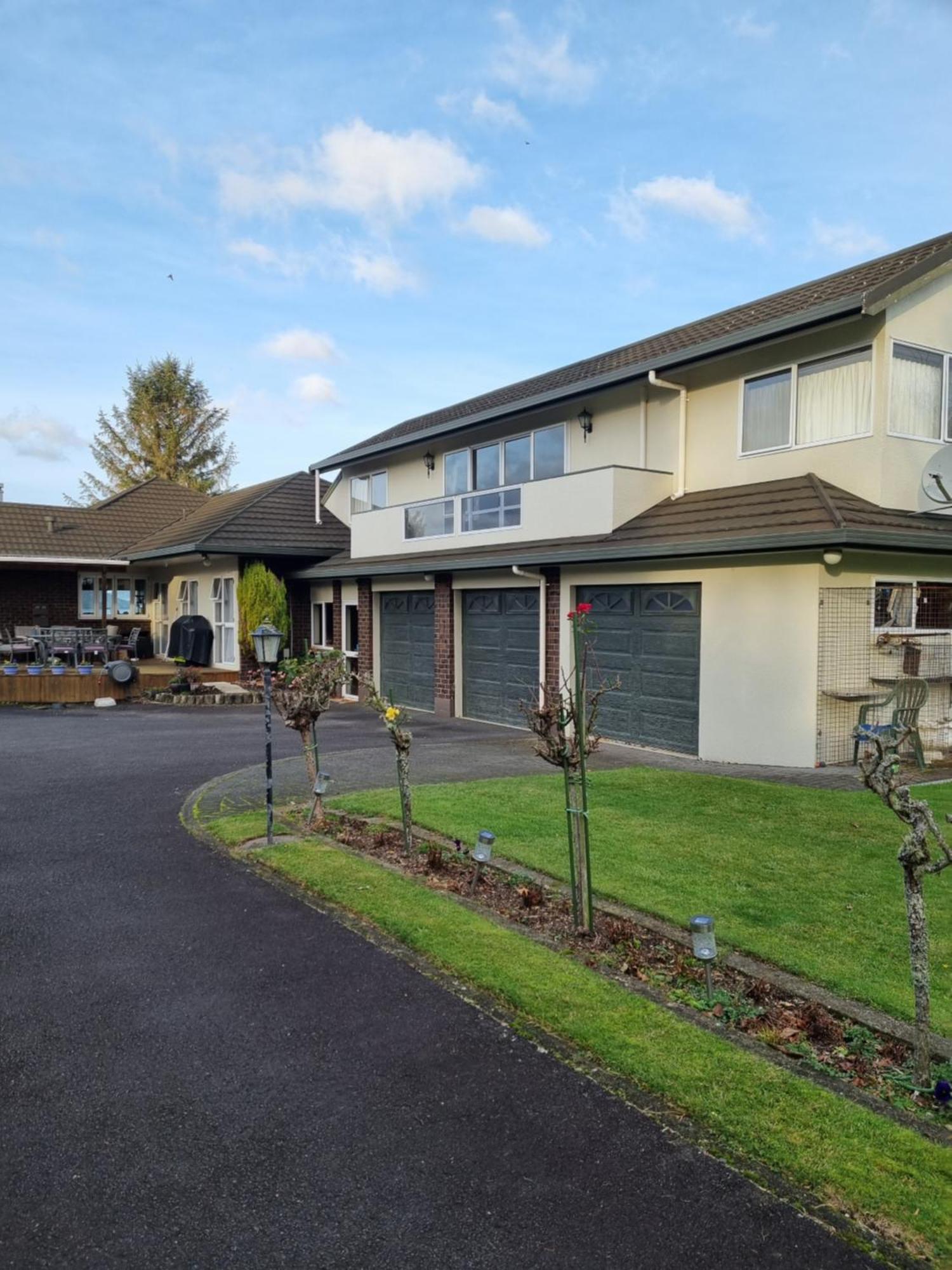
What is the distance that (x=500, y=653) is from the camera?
16156 mm

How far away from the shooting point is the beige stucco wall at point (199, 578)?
21469mm

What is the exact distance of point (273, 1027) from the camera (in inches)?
169

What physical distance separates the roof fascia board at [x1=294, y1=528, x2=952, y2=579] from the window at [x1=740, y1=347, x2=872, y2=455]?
69.5 inches

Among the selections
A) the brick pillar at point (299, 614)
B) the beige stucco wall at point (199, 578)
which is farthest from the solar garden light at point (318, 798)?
the brick pillar at point (299, 614)

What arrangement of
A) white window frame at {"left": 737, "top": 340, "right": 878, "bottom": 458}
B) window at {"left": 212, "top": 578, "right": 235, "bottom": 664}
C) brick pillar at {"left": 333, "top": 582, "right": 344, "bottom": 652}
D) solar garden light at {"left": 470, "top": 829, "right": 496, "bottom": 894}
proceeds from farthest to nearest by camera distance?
window at {"left": 212, "top": 578, "right": 235, "bottom": 664} → brick pillar at {"left": 333, "top": 582, "right": 344, "bottom": 652} → white window frame at {"left": 737, "top": 340, "right": 878, "bottom": 458} → solar garden light at {"left": 470, "top": 829, "right": 496, "bottom": 894}

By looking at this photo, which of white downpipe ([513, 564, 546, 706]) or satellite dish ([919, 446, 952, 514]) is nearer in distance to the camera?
satellite dish ([919, 446, 952, 514])

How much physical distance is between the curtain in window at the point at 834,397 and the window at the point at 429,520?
25.1 ft

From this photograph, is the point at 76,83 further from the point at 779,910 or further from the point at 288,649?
the point at 779,910

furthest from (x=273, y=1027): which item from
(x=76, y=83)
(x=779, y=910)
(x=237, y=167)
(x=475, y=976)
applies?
(x=237, y=167)

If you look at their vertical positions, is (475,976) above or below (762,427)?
below

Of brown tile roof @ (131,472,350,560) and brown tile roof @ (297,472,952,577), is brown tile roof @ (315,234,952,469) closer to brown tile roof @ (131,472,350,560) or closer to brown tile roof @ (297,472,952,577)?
brown tile roof @ (297,472,952,577)

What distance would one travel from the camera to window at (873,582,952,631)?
1155 cm

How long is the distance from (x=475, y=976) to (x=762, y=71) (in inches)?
541

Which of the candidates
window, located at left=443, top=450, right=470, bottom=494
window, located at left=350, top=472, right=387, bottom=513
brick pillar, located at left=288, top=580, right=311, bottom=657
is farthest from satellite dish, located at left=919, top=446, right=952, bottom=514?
brick pillar, located at left=288, top=580, right=311, bottom=657
